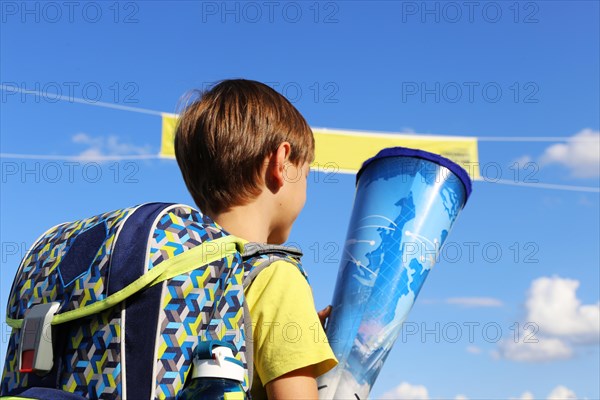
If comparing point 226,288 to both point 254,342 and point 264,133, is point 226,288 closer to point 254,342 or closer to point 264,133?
point 254,342

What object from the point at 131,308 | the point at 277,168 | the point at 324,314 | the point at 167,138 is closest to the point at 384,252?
the point at 324,314

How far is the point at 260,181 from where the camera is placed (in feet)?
5.53

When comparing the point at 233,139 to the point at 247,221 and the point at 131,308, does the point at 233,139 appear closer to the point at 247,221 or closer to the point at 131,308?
the point at 247,221

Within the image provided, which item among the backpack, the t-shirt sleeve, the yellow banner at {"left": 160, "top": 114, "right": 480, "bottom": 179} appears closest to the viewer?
the backpack

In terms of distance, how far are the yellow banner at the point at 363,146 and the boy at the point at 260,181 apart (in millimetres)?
2567

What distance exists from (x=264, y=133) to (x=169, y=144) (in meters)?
2.95

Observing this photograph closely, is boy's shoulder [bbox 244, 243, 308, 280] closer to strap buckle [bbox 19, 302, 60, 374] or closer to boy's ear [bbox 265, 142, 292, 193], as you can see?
boy's ear [bbox 265, 142, 292, 193]

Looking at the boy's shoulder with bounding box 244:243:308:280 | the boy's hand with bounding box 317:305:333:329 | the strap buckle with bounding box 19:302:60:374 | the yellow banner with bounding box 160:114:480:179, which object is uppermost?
the yellow banner with bounding box 160:114:480:179

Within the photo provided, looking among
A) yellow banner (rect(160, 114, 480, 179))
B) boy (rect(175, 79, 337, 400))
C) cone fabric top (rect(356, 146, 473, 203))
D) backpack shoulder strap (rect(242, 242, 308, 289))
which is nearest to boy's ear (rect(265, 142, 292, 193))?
boy (rect(175, 79, 337, 400))

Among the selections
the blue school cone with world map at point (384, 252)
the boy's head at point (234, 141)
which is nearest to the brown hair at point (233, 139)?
the boy's head at point (234, 141)

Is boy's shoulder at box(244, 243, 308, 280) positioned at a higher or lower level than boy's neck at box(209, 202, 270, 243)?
lower

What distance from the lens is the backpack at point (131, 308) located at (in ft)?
4.24

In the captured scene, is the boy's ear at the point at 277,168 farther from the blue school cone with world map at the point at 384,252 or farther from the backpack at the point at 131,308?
the blue school cone with world map at the point at 384,252

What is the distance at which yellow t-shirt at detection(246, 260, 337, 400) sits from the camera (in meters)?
1.45
